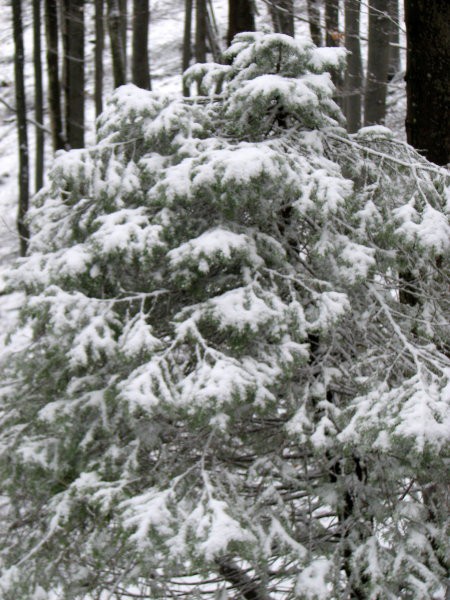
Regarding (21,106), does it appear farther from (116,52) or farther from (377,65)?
(377,65)

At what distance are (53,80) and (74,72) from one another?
356mm

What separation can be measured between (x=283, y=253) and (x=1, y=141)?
1944 cm

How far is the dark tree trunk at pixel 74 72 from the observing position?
10.5 m

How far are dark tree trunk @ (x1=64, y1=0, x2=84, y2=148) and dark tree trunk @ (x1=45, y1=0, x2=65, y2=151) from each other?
16cm

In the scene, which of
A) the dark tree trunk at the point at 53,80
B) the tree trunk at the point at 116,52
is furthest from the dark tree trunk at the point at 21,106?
the tree trunk at the point at 116,52

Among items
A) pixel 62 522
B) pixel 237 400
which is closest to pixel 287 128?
pixel 237 400

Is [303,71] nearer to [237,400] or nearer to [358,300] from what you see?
[358,300]

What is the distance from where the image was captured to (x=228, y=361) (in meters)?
3.60

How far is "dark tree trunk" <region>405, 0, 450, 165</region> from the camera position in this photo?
20.2 feet

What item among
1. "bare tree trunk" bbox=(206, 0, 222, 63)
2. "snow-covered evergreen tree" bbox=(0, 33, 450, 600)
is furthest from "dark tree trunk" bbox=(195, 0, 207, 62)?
"snow-covered evergreen tree" bbox=(0, 33, 450, 600)

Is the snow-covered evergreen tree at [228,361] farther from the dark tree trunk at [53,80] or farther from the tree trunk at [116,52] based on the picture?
the tree trunk at [116,52]

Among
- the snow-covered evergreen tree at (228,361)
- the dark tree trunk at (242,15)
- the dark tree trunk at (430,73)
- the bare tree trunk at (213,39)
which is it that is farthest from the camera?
the bare tree trunk at (213,39)

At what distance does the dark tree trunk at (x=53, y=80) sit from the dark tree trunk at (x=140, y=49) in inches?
73.3

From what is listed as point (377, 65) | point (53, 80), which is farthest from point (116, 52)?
point (377, 65)
